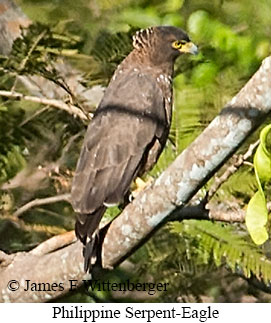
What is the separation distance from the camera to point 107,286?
118 cm

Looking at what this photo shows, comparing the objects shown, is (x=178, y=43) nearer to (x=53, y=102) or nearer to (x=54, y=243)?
(x=53, y=102)

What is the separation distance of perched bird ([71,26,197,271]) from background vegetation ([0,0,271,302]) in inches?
0.7

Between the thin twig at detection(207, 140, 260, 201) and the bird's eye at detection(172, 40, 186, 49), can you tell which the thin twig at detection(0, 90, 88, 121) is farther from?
the thin twig at detection(207, 140, 260, 201)

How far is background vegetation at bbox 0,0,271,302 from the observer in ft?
3.80

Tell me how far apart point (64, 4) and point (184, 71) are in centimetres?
19

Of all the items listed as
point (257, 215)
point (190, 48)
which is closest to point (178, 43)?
point (190, 48)

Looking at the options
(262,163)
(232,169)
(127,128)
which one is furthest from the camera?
(127,128)

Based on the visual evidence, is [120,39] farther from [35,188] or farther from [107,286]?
[107,286]

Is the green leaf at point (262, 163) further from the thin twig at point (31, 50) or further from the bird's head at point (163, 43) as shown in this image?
the thin twig at point (31, 50)

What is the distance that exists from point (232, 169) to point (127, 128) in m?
0.21

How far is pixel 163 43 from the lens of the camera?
3.99 feet

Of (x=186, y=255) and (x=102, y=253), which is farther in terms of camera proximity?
(x=186, y=255)

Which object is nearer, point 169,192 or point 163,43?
point 169,192
